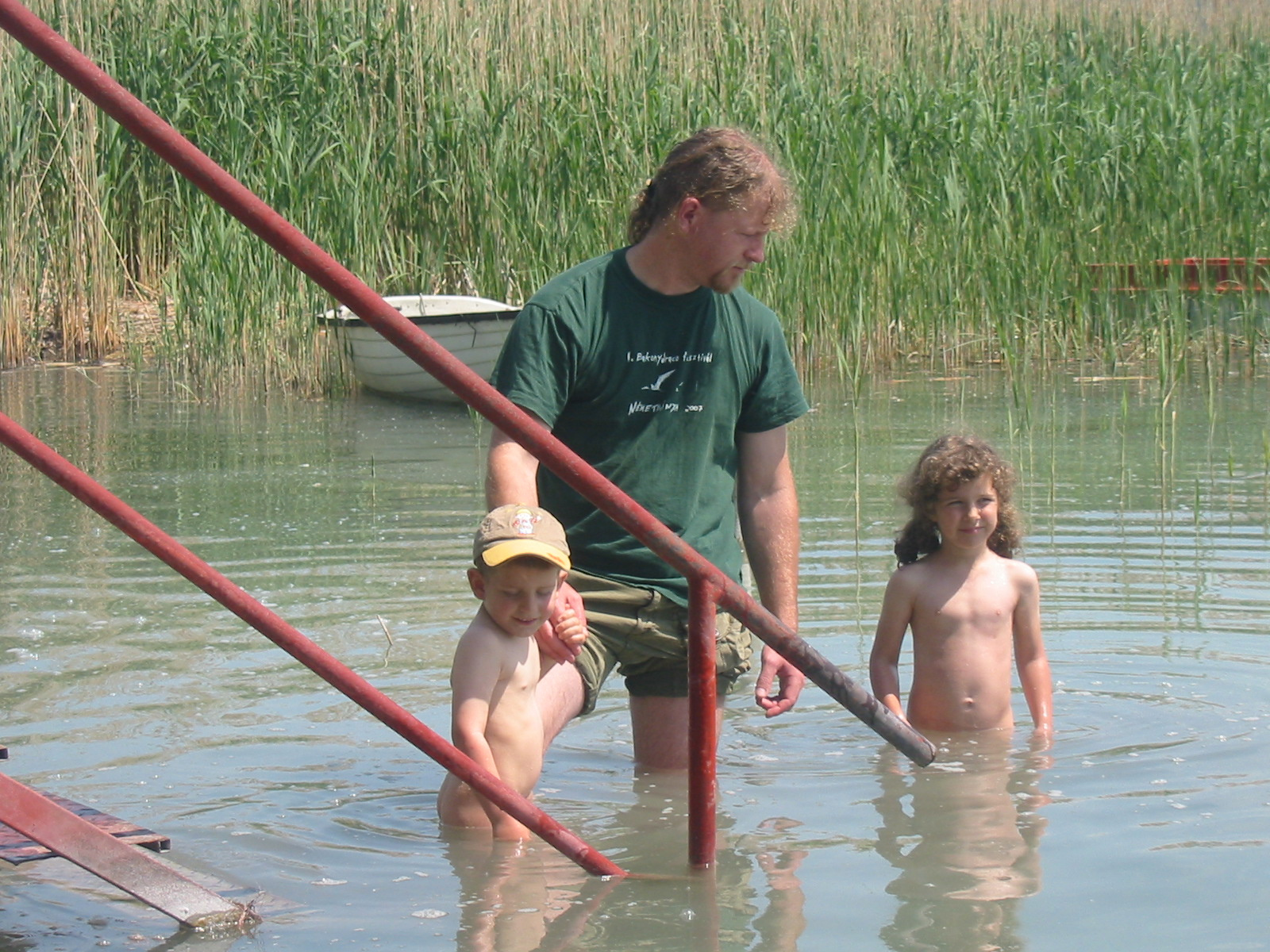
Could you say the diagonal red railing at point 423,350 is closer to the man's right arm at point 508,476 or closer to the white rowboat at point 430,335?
the man's right arm at point 508,476

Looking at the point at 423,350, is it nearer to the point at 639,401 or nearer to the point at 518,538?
the point at 518,538

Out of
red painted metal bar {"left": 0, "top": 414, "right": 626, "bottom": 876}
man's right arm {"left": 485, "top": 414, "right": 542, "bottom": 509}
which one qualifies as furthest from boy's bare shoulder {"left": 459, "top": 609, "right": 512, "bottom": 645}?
red painted metal bar {"left": 0, "top": 414, "right": 626, "bottom": 876}

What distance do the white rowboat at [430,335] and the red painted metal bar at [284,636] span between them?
719 cm

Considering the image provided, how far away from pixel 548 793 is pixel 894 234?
7.04m

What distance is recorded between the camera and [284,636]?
271 cm

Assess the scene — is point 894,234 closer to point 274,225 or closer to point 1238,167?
point 1238,167

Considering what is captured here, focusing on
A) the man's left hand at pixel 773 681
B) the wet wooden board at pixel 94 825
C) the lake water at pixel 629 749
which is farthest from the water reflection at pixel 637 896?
the wet wooden board at pixel 94 825

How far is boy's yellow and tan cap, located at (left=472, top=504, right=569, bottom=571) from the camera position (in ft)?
10.7

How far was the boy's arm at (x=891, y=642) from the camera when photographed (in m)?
4.45

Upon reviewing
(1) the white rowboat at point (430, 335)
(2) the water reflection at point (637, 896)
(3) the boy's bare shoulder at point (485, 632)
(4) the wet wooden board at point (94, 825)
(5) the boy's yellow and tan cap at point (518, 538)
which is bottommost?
(2) the water reflection at point (637, 896)

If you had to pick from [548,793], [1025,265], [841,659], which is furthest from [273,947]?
[1025,265]

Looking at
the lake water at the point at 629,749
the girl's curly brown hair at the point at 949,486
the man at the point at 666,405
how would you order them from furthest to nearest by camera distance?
1. the girl's curly brown hair at the point at 949,486
2. the man at the point at 666,405
3. the lake water at the point at 629,749

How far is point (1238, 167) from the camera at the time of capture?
1057 centimetres

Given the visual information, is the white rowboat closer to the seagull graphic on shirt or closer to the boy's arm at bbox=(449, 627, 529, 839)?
the seagull graphic on shirt
